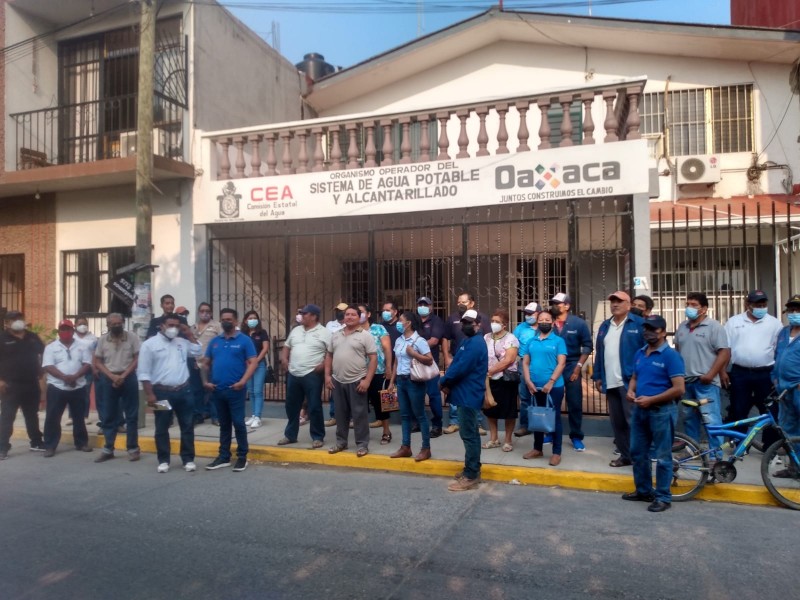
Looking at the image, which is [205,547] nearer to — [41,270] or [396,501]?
[396,501]

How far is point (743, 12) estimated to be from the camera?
14820mm

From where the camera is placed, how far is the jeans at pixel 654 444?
17.1 feet

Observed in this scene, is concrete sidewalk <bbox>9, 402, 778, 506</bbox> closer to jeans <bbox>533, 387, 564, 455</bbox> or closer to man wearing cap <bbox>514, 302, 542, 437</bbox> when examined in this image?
jeans <bbox>533, 387, 564, 455</bbox>

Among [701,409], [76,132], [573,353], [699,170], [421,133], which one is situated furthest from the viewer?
[699,170]

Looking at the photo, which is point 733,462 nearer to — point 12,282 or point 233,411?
point 233,411

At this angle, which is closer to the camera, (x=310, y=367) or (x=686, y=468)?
(x=686, y=468)

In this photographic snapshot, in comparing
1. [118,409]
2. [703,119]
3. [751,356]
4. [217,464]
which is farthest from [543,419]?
[703,119]

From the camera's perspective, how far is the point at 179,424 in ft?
22.6

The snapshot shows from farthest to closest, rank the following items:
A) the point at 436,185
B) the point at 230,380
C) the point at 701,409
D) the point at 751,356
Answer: the point at 436,185, the point at 230,380, the point at 751,356, the point at 701,409

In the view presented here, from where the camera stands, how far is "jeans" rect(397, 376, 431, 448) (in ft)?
22.2

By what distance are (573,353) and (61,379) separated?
6.45m

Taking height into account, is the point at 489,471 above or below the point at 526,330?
below

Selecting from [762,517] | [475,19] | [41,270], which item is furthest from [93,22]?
[762,517]

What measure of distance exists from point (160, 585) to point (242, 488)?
224 centimetres
